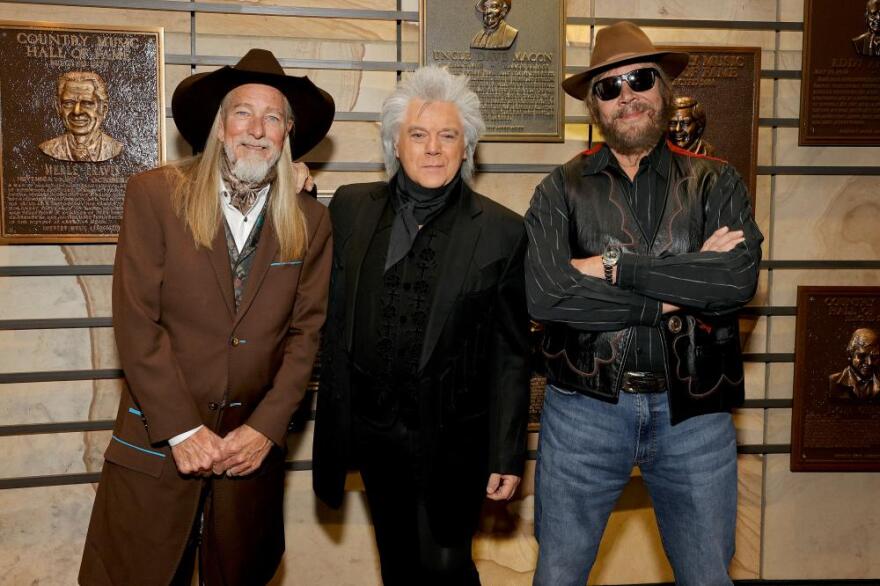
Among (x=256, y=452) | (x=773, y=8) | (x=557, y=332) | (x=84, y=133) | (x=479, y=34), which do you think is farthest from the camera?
(x=773, y=8)

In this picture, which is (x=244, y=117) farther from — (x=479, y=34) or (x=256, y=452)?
(x=479, y=34)

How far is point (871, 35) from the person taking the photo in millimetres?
3920

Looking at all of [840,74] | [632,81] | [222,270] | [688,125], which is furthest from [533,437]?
[840,74]

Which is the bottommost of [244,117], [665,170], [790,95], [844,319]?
[844,319]

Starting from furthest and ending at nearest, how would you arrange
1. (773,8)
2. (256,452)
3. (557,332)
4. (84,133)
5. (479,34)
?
(773,8), (479,34), (84,133), (557,332), (256,452)

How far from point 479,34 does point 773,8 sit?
1601 millimetres

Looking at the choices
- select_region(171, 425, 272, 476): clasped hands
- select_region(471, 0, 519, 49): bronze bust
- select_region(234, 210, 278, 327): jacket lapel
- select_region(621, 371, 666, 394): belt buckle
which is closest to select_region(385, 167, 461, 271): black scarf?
select_region(234, 210, 278, 327): jacket lapel

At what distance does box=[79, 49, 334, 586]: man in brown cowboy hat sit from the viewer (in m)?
2.47

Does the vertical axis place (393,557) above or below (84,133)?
below

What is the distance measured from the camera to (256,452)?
2584 millimetres

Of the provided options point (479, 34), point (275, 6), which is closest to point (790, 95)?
point (479, 34)

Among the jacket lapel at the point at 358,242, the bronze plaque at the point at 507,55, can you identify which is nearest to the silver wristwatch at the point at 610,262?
the jacket lapel at the point at 358,242

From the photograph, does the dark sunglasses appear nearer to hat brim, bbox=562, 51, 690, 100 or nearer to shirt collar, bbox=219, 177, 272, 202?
hat brim, bbox=562, 51, 690, 100

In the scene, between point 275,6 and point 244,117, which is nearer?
point 244,117
